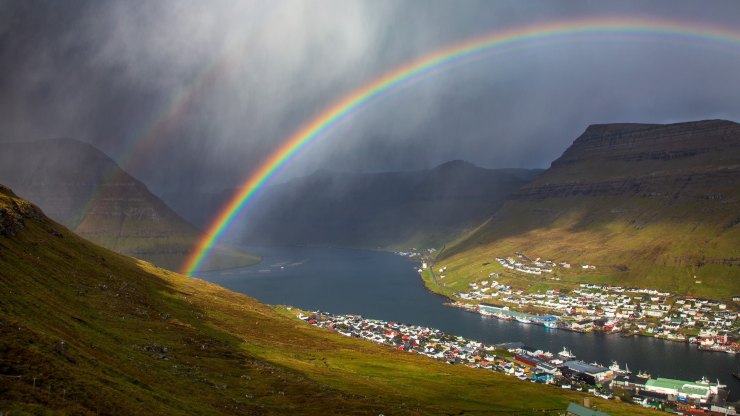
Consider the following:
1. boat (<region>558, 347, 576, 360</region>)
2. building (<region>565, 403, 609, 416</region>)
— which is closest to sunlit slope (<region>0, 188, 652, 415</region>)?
building (<region>565, 403, 609, 416</region>)

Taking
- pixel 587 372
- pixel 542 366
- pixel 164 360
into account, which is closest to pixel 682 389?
pixel 587 372

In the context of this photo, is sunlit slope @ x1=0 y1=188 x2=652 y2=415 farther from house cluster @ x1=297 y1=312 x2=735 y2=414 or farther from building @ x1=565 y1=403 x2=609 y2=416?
house cluster @ x1=297 y1=312 x2=735 y2=414

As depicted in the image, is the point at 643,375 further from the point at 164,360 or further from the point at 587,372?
the point at 164,360

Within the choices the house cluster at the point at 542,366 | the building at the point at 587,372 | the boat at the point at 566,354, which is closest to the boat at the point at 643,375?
the house cluster at the point at 542,366

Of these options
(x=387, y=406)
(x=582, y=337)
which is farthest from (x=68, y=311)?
(x=582, y=337)

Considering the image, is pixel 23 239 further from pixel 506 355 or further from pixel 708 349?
pixel 708 349

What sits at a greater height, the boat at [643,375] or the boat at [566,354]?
the boat at [566,354]

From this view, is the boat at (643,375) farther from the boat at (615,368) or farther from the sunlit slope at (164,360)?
the sunlit slope at (164,360)
